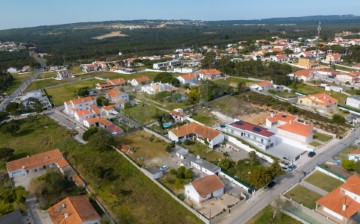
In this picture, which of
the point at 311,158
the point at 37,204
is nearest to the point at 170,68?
the point at 311,158

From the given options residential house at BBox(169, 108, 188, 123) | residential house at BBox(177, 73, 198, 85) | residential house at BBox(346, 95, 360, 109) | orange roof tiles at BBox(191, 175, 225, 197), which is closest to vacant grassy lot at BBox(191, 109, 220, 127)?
residential house at BBox(169, 108, 188, 123)

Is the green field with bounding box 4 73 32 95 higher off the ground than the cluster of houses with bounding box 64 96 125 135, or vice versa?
the cluster of houses with bounding box 64 96 125 135

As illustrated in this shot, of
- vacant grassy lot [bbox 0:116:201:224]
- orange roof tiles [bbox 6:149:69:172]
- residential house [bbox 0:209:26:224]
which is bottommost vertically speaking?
vacant grassy lot [bbox 0:116:201:224]

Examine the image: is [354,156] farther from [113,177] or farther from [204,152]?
[113,177]

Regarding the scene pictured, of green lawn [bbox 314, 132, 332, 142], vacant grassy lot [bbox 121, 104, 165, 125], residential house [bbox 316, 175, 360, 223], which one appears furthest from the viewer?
vacant grassy lot [bbox 121, 104, 165, 125]

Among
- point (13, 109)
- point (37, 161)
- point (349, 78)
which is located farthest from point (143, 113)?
point (349, 78)

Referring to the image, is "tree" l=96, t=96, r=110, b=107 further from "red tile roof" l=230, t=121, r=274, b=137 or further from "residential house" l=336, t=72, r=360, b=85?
"residential house" l=336, t=72, r=360, b=85
